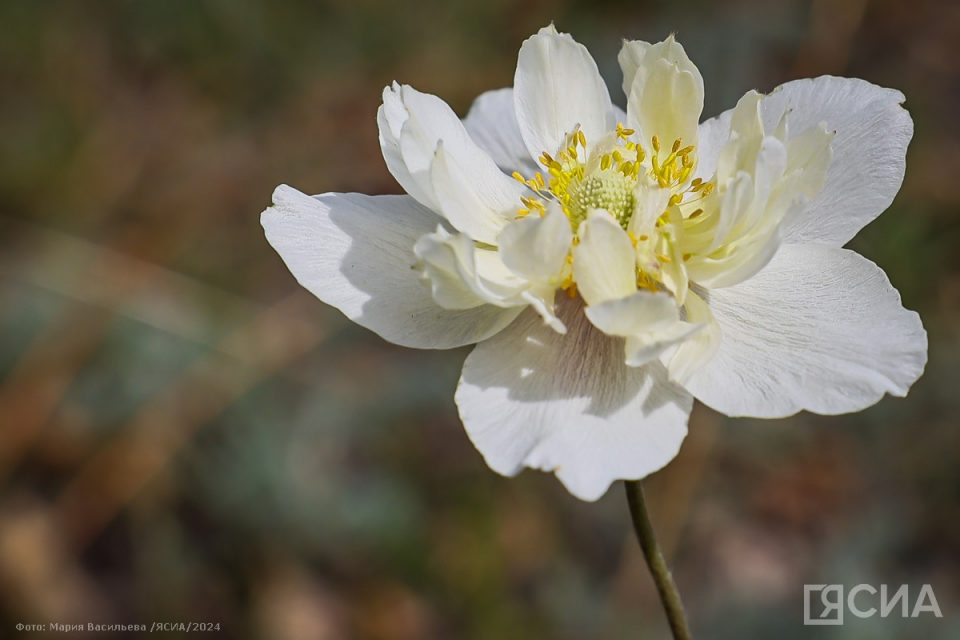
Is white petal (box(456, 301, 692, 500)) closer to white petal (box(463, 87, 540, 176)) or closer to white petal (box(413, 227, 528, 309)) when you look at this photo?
white petal (box(413, 227, 528, 309))

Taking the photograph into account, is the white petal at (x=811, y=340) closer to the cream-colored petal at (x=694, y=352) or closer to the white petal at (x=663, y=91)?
the cream-colored petal at (x=694, y=352)

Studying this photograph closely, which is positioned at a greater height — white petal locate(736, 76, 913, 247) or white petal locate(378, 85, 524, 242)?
white petal locate(736, 76, 913, 247)

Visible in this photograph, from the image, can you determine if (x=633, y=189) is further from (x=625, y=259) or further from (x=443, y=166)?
(x=443, y=166)

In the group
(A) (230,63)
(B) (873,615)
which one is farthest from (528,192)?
(A) (230,63)

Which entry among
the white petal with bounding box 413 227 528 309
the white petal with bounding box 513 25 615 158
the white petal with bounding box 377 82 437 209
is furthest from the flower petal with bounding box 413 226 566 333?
the white petal with bounding box 513 25 615 158

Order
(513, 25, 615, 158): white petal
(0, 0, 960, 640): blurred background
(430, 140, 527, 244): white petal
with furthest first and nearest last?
(0, 0, 960, 640): blurred background, (513, 25, 615, 158): white petal, (430, 140, 527, 244): white petal

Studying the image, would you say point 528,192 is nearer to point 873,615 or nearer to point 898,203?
point 873,615

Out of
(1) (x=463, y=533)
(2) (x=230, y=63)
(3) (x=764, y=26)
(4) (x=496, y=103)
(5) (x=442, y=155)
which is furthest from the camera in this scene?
(2) (x=230, y=63)
